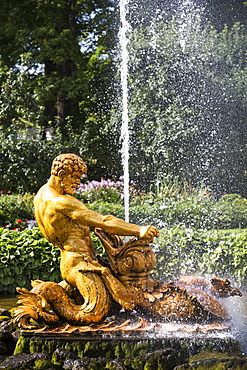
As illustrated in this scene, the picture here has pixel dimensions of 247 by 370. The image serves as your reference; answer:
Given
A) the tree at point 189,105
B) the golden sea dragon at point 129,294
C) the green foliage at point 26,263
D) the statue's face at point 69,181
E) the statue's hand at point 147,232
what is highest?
the tree at point 189,105

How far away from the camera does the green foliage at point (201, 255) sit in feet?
19.0

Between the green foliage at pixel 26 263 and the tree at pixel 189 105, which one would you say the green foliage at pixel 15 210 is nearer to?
the green foliage at pixel 26 263


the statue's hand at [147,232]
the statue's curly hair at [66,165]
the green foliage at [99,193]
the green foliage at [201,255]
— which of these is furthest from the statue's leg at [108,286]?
the green foliage at [99,193]

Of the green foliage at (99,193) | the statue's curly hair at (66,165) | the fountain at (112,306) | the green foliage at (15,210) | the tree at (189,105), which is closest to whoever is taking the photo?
the fountain at (112,306)

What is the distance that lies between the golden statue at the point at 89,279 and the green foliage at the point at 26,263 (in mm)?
2484

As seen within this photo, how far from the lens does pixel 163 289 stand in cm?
343

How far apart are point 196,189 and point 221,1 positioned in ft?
21.4

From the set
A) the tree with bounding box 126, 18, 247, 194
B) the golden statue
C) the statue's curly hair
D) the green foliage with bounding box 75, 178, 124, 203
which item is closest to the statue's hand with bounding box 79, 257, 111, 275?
the golden statue

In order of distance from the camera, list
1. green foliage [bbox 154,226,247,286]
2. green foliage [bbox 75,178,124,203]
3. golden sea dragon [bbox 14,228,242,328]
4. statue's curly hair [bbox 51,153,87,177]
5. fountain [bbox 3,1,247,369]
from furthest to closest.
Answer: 1. green foliage [bbox 75,178,124,203]
2. green foliage [bbox 154,226,247,286]
3. statue's curly hair [bbox 51,153,87,177]
4. golden sea dragon [bbox 14,228,242,328]
5. fountain [bbox 3,1,247,369]

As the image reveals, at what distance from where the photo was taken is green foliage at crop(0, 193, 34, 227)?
9000 millimetres

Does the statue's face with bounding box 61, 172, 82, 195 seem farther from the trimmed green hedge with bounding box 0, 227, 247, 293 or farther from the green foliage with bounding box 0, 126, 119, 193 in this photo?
the green foliage with bounding box 0, 126, 119, 193

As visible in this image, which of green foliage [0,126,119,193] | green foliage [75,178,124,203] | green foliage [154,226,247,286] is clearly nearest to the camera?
green foliage [154,226,247,286]

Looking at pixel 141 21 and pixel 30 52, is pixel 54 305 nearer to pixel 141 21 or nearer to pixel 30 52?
pixel 141 21

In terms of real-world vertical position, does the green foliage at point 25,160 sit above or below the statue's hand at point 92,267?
above
